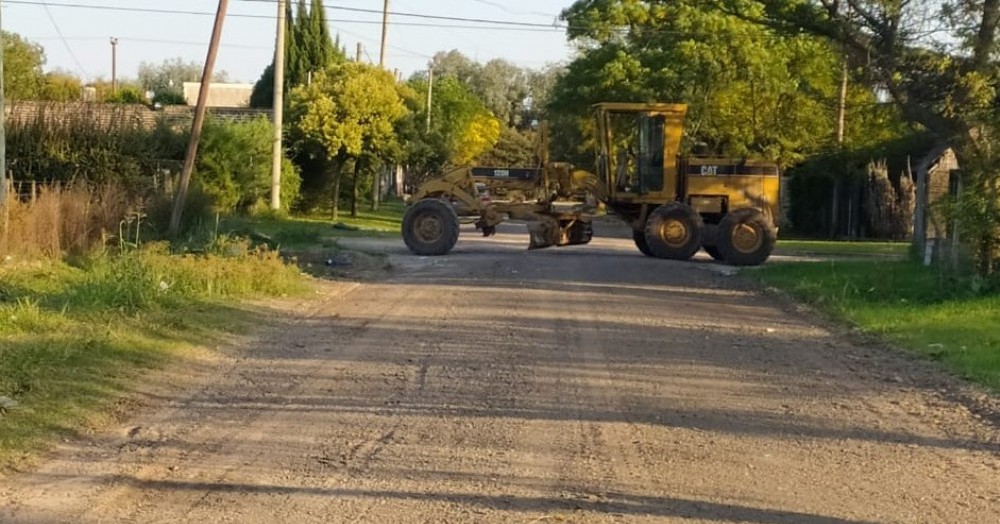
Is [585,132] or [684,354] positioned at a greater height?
[585,132]

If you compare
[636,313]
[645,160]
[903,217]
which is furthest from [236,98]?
[636,313]

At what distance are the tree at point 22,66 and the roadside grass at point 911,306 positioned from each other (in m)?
35.8

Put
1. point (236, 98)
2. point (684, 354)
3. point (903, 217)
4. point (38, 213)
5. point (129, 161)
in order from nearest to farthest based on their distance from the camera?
point (684, 354) < point (38, 213) < point (129, 161) < point (903, 217) < point (236, 98)

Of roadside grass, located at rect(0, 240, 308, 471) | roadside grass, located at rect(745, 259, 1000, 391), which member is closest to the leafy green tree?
roadside grass, located at rect(745, 259, 1000, 391)

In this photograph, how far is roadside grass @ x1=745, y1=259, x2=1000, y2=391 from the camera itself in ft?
44.1

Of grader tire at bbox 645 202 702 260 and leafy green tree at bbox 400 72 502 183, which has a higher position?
leafy green tree at bbox 400 72 502 183

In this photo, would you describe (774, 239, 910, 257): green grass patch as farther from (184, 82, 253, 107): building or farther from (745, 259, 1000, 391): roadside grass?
(184, 82, 253, 107): building

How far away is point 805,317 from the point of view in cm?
1759

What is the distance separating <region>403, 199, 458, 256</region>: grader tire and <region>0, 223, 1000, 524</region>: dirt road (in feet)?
38.9

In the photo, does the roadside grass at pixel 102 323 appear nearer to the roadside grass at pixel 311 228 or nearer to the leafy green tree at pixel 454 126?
the roadside grass at pixel 311 228

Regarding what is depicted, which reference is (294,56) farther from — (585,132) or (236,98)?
(236,98)

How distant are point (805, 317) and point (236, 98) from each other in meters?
82.5

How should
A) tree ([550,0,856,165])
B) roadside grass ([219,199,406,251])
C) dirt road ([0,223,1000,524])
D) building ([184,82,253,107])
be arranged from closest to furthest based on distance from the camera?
dirt road ([0,223,1000,524]), roadside grass ([219,199,406,251]), tree ([550,0,856,165]), building ([184,82,253,107])

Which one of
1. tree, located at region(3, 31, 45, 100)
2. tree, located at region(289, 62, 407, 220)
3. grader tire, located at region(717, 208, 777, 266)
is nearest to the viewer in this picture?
grader tire, located at region(717, 208, 777, 266)
